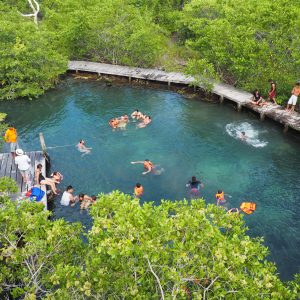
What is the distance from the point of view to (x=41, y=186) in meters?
20.3

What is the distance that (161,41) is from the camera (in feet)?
127

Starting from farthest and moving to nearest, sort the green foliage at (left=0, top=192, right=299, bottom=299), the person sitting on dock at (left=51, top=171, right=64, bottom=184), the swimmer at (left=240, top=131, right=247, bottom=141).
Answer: the swimmer at (left=240, top=131, right=247, bottom=141) → the person sitting on dock at (left=51, top=171, right=64, bottom=184) → the green foliage at (left=0, top=192, right=299, bottom=299)

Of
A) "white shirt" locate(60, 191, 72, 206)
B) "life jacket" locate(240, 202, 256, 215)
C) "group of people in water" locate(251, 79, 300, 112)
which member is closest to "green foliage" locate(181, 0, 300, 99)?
"group of people in water" locate(251, 79, 300, 112)

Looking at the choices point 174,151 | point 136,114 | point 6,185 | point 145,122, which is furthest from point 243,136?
point 6,185

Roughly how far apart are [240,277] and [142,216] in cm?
316

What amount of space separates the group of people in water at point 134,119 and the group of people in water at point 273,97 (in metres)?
8.83

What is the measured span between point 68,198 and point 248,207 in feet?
32.8

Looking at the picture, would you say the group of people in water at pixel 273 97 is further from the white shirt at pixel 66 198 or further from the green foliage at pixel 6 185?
the green foliage at pixel 6 185

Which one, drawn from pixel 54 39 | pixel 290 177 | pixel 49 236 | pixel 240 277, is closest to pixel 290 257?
pixel 290 177

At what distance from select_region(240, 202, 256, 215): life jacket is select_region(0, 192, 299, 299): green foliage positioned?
8.58 meters

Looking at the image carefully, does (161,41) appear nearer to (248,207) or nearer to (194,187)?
(194,187)

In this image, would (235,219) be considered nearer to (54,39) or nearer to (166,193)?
(166,193)

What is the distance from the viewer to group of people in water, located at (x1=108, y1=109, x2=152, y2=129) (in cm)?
2819

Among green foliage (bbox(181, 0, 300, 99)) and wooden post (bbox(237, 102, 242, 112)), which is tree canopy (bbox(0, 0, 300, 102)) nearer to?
green foliage (bbox(181, 0, 300, 99))
